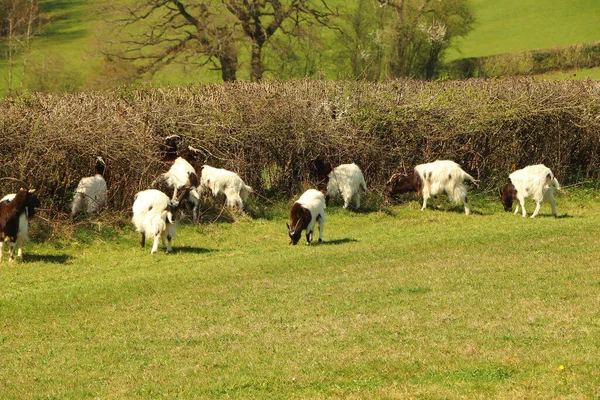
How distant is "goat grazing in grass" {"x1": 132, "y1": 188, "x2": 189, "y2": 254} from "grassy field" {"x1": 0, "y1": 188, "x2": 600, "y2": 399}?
44cm

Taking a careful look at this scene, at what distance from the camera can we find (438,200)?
24.7 m

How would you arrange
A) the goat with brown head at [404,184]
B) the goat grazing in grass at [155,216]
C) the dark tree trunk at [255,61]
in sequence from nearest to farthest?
the goat grazing in grass at [155,216] → the goat with brown head at [404,184] → the dark tree trunk at [255,61]

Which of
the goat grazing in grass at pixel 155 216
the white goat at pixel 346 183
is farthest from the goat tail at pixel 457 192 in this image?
the goat grazing in grass at pixel 155 216

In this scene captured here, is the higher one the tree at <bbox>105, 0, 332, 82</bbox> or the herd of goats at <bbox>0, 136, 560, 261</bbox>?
the tree at <bbox>105, 0, 332, 82</bbox>

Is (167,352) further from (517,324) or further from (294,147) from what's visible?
(294,147)

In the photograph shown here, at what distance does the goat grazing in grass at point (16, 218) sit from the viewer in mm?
17641

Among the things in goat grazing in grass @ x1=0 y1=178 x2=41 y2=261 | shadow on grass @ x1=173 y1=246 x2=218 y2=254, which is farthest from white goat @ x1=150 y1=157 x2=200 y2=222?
goat grazing in grass @ x1=0 y1=178 x2=41 y2=261

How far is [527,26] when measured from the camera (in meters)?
67.3

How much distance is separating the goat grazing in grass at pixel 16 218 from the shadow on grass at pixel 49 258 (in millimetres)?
239

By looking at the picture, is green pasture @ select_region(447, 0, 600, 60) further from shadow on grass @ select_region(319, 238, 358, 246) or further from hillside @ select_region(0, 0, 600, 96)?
shadow on grass @ select_region(319, 238, 358, 246)

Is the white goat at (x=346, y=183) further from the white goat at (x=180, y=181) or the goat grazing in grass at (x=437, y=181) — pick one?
the white goat at (x=180, y=181)

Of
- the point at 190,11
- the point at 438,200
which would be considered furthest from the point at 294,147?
the point at 190,11

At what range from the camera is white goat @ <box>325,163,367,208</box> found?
2330 centimetres

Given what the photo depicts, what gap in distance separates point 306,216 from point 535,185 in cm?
655
